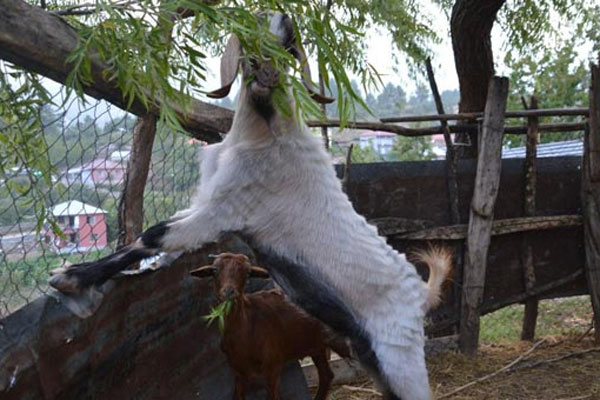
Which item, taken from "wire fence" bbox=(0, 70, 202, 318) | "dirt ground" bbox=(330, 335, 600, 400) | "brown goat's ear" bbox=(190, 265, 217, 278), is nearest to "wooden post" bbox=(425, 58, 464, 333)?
"dirt ground" bbox=(330, 335, 600, 400)

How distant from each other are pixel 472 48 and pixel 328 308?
11.7ft

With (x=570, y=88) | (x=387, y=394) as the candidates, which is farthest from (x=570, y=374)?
(x=570, y=88)

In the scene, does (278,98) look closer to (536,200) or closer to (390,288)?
(390,288)

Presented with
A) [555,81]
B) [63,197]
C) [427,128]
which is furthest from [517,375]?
[555,81]

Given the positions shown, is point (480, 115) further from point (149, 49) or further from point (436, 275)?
point (149, 49)

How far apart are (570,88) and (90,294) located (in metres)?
12.2

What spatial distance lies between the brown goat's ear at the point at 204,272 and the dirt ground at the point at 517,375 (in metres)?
1.72

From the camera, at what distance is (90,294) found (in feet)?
8.48

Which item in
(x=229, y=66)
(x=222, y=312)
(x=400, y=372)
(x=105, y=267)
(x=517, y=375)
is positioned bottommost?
(x=517, y=375)

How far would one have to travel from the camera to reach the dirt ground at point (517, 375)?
4.62m

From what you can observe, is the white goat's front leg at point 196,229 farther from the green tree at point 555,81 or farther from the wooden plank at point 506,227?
the green tree at point 555,81

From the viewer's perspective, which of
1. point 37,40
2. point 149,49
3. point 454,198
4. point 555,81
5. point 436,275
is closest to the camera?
point 149,49

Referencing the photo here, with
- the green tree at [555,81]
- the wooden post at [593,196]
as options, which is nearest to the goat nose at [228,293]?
the wooden post at [593,196]

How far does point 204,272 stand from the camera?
3.20 metres
